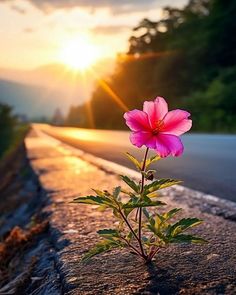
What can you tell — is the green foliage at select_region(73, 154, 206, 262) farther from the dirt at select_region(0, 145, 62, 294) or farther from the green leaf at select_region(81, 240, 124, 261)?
the dirt at select_region(0, 145, 62, 294)

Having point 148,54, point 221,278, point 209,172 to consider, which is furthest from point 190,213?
point 148,54

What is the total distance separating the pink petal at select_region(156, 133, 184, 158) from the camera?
5.81 ft

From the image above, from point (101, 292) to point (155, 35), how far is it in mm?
42054

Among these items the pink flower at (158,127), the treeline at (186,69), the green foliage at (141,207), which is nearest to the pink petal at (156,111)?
the pink flower at (158,127)

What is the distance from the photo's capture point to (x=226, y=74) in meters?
25.7

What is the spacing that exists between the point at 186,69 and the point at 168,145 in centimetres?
3114

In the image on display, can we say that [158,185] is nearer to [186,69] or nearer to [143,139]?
[143,139]

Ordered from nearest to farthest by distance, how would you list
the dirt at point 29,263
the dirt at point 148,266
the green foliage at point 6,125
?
the dirt at point 148,266 → the dirt at point 29,263 → the green foliage at point 6,125

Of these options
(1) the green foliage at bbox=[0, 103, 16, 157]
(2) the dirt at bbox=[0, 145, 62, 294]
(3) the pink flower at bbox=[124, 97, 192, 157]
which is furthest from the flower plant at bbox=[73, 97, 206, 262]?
(1) the green foliage at bbox=[0, 103, 16, 157]

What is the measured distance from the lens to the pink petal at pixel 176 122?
1832 millimetres

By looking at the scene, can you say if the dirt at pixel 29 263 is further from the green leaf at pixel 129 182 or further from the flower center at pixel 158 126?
the flower center at pixel 158 126

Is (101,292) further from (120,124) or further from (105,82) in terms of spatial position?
(105,82)

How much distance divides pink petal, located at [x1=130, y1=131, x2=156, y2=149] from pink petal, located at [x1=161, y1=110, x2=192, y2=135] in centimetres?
6

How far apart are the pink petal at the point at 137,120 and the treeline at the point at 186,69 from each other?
17.7m
